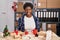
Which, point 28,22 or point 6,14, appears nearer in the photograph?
point 28,22

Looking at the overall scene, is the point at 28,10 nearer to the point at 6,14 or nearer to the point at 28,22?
the point at 28,22

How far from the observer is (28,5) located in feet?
8.97

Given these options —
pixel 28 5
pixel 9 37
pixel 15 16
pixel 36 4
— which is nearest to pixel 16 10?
pixel 15 16

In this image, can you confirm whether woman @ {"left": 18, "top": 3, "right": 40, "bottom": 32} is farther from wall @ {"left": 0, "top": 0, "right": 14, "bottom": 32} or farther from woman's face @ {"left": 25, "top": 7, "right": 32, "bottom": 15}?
wall @ {"left": 0, "top": 0, "right": 14, "bottom": 32}

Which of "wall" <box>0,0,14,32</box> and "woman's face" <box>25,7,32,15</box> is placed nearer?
"woman's face" <box>25,7,32,15</box>

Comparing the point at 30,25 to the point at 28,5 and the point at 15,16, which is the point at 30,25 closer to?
the point at 28,5

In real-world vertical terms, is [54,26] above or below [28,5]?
below

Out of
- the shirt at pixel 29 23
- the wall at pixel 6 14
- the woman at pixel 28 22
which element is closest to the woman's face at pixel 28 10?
the woman at pixel 28 22

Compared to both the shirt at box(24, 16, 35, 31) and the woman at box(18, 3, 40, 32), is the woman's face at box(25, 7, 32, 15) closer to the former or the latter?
the woman at box(18, 3, 40, 32)

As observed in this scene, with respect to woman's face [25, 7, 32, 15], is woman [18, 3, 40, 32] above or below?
below

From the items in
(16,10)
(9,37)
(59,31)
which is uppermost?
(16,10)

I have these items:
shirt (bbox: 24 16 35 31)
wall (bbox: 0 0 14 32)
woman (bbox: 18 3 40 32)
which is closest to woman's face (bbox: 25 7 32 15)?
woman (bbox: 18 3 40 32)

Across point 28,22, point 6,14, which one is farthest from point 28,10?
point 6,14

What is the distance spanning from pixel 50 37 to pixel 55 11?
2716mm
